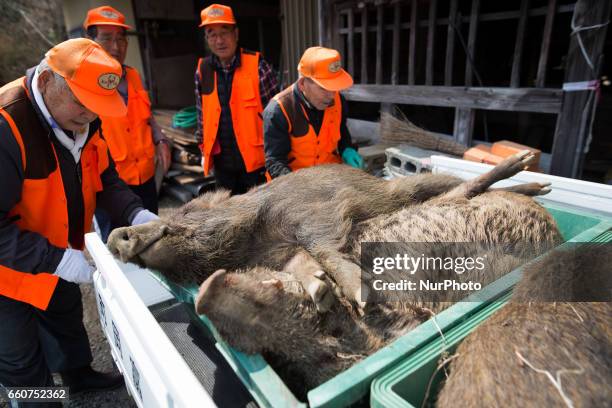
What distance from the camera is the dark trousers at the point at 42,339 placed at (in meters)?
2.50

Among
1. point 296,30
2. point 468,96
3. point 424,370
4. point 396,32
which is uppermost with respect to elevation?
point 296,30

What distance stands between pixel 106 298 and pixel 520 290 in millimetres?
2091

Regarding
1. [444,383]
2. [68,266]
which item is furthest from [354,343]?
[68,266]

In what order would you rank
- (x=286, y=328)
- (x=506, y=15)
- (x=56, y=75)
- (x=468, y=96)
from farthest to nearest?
(x=468, y=96)
(x=506, y=15)
(x=56, y=75)
(x=286, y=328)

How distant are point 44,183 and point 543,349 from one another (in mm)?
2600

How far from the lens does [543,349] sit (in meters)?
1.35

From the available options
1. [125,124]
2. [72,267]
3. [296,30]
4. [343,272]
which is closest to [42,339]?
[72,267]

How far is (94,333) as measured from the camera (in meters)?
4.11

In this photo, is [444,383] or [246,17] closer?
[444,383]

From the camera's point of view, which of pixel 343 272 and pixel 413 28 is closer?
pixel 343 272

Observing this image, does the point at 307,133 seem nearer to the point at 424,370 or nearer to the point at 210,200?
the point at 210,200

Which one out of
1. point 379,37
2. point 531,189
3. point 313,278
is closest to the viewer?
point 313,278

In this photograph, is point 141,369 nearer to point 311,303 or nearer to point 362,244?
point 311,303

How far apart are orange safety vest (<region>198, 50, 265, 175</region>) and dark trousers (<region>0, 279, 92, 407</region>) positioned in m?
2.17
